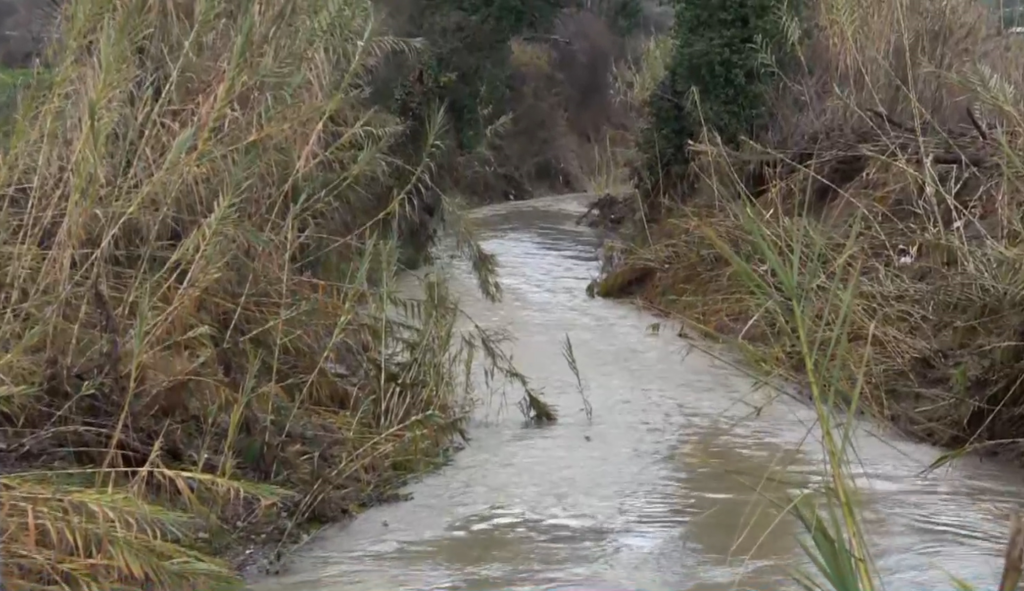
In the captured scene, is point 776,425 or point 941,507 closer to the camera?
point 941,507

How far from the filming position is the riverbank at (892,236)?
732 centimetres

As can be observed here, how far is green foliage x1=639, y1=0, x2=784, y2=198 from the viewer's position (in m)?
14.1

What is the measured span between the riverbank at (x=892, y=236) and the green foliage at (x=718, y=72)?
0.50m

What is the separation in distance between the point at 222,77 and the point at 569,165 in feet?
86.6

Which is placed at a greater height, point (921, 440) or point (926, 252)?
point (926, 252)

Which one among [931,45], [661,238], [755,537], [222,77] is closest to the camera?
[755,537]

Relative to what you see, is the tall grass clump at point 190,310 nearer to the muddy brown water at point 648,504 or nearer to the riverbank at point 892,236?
the muddy brown water at point 648,504

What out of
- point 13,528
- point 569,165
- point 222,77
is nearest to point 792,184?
point 222,77

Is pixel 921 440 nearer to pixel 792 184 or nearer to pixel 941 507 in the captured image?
pixel 941 507

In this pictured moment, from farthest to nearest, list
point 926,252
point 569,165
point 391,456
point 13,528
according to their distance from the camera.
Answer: point 569,165 → point 926,252 → point 391,456 → point 13,528

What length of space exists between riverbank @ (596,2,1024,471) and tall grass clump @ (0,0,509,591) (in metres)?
2.06

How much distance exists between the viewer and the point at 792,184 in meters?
12.0

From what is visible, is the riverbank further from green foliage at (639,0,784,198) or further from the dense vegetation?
the dense vegetation

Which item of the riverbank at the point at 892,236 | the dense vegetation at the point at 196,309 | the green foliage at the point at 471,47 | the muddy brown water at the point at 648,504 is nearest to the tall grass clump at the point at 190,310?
the dense vegetation at the point at 196,309
